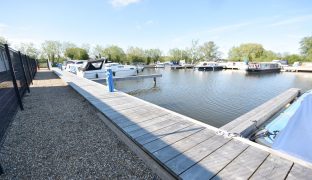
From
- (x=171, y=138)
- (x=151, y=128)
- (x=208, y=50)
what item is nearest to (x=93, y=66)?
(x=151, y=128)

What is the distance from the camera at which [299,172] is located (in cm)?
206

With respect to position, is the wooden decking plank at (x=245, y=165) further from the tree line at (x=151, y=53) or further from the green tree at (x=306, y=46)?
the green tree at (x=306, y=46)

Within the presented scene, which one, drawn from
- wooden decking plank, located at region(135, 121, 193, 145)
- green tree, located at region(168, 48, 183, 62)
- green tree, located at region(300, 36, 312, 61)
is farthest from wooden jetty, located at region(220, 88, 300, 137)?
green tree, located at region(168, 48, 183, 62)

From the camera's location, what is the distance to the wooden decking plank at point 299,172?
1983mm

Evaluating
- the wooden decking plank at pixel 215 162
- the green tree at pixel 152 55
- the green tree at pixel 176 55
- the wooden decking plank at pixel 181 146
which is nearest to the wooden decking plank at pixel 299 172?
the wooden decking plank at pixel 215 162

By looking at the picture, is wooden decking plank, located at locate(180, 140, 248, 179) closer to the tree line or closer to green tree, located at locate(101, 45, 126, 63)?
the tree line

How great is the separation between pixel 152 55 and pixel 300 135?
5932 cm

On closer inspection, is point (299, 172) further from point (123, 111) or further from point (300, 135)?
point (123, 111)

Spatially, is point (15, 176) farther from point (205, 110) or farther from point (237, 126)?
point (205, 110)

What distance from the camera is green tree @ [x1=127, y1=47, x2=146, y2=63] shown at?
52.8 meters

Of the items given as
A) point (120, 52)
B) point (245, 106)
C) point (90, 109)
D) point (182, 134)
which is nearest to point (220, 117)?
point (245, 106)

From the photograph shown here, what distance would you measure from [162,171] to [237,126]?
111 inches

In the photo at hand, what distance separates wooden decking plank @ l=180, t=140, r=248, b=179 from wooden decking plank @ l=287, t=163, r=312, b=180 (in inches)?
24.6

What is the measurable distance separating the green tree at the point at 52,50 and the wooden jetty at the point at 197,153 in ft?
169
